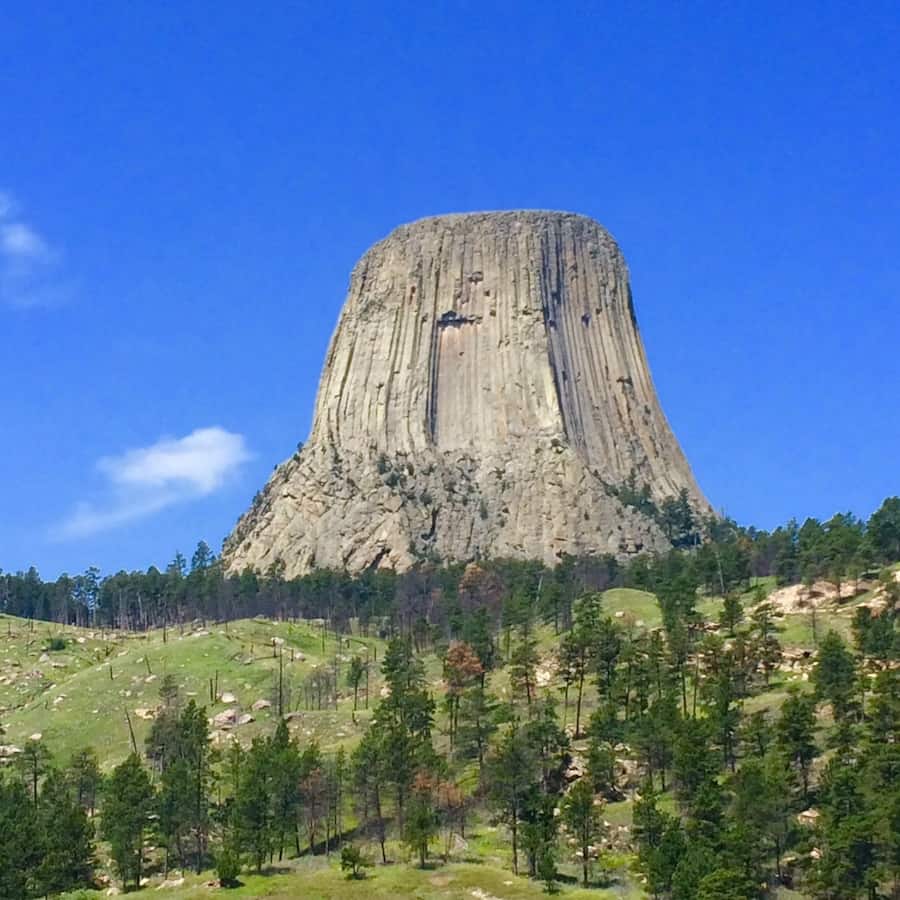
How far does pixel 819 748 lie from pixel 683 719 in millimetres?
9403

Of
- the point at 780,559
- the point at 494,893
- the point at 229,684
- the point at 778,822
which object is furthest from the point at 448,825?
the point at 780,559

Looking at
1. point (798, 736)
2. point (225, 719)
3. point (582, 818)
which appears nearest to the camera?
point (582, 818)

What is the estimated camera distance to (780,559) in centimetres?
16638

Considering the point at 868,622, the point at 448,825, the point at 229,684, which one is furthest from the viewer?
the point at 229,684

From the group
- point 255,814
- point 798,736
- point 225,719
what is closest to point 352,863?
point 255,814

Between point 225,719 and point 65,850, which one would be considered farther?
point 225,719

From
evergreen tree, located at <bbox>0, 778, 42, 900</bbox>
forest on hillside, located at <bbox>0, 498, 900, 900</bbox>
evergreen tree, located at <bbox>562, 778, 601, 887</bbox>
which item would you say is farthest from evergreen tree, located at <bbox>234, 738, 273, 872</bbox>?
evergreen tree, located at <bbox>562, 778, 601, 887</bbox>

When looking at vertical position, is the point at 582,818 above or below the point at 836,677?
below

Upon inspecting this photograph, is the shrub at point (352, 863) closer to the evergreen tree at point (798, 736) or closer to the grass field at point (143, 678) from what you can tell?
the evergreen tree at point (798, 736)

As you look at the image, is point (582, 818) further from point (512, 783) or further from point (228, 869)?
point (228, 869)

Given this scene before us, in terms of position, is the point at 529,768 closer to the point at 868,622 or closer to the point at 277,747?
the point at 277,747

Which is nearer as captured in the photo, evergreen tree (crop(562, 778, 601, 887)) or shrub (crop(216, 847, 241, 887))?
shrub (crop(216, 847, 241, 887))

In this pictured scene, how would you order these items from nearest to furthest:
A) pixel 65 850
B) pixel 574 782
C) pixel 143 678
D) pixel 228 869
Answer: pixel 228 869 → pixel 65 850 → pixel 574 782 → pixel 143 678

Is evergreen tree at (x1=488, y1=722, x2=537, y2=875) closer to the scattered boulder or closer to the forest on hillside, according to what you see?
the forest on hillside
